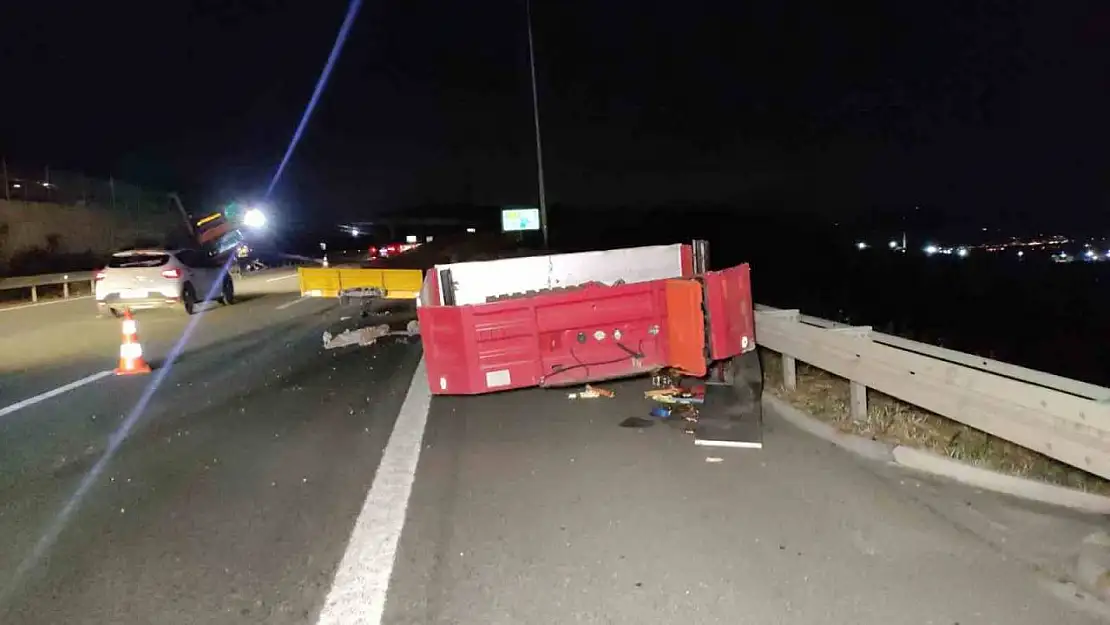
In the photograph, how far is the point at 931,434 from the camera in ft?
22.1

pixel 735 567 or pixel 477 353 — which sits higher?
pixel 477 353

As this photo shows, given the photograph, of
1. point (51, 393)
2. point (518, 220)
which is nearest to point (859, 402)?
point (51, 393)

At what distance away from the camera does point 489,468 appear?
247 inches

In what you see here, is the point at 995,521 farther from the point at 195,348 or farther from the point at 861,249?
the point at 861,249

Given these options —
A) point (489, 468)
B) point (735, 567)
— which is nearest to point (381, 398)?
point (489, 468)

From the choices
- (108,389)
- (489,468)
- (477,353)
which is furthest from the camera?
(108,389)

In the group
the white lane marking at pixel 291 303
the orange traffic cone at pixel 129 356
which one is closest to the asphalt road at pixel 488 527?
the orange traffic cone at pixel 129 356

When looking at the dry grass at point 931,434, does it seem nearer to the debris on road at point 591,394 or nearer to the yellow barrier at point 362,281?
the debris on road at point 591,394

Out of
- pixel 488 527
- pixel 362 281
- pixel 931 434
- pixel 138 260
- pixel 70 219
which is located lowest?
pixel 931 434

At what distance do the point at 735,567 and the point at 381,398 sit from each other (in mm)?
5643

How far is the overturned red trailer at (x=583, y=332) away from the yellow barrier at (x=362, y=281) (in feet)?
43.5

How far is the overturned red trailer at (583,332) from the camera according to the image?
850cm

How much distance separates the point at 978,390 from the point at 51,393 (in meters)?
9.73

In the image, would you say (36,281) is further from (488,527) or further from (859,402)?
(859,402)
